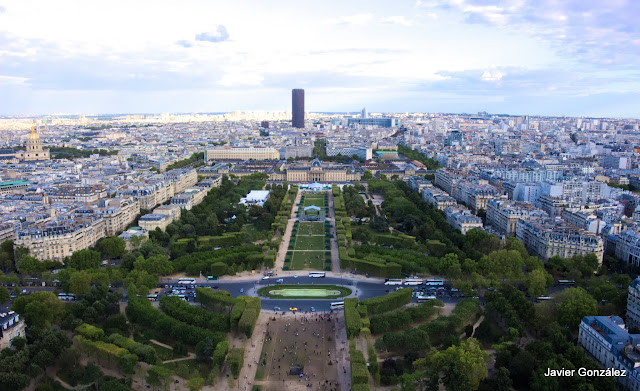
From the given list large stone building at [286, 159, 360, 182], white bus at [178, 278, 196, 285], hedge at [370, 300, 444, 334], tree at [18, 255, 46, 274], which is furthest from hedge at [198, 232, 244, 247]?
large stone building at [286, 159, 360, 182]

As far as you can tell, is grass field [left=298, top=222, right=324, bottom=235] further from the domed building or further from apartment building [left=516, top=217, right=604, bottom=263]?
the domed building

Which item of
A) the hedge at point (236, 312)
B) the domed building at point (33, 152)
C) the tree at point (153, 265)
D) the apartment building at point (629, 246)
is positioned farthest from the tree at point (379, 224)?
the domed building at point (33, 152)

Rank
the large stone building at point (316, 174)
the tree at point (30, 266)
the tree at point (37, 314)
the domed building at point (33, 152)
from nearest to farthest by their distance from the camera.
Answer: the tree at point (37, 314) < the tree at point (30, 266) < the large stone building at point (316, 174) < the domed building at point (33, 152)

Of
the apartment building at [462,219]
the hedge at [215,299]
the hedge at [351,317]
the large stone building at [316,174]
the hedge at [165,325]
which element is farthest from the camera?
the large stone building at [316,174]

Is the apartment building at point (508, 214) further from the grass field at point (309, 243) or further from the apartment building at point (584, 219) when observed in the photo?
the grass field at point (309, 243)

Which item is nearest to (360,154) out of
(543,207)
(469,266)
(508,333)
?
(543,207)

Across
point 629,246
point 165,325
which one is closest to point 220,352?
point 165,325

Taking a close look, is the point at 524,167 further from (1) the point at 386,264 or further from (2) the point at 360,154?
(1) the point at 386,264
